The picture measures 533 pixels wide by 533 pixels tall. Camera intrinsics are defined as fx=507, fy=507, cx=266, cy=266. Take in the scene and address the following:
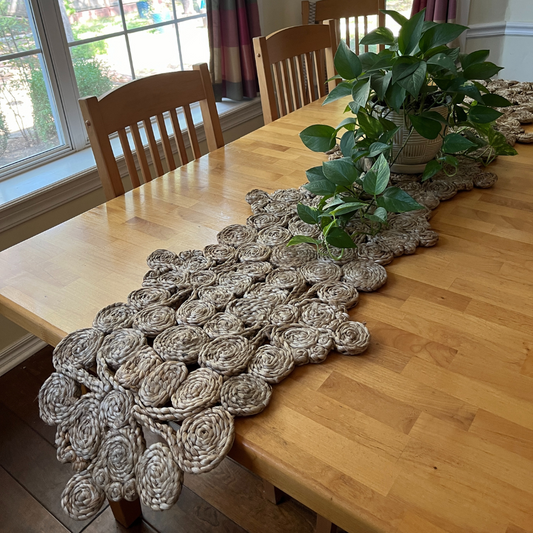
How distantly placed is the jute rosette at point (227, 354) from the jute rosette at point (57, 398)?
6.8 inches

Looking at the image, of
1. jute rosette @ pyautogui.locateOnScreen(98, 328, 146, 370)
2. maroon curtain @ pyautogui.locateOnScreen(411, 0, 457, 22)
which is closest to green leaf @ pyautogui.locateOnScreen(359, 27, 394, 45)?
jute rosette @ pyautogui.locateOnScreen(98, 328, 146, 370)

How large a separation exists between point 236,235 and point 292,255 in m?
0.13

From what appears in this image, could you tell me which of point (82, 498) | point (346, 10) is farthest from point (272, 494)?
point (346, 10)

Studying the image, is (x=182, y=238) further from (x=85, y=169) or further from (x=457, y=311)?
(x=85, y=169)

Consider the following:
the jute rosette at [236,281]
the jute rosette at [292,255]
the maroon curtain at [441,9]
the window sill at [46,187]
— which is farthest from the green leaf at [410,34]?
the maroon curtain at [441,9]

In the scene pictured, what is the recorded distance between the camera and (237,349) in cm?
69

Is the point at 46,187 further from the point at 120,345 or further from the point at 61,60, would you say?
the point at 120,345

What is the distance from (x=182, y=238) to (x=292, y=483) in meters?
0.57

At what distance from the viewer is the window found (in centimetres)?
180

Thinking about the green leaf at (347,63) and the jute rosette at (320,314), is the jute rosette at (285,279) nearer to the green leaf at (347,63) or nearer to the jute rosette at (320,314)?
the jute rosette at (320,314)

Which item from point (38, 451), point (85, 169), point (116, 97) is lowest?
point (38, 451)

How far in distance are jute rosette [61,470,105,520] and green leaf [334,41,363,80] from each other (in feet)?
2.81

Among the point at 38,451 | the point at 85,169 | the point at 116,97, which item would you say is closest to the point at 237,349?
the point at 116,97

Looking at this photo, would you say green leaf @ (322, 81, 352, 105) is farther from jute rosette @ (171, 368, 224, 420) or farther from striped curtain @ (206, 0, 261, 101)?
striped curtain @ (206, 0, 261, 101)
